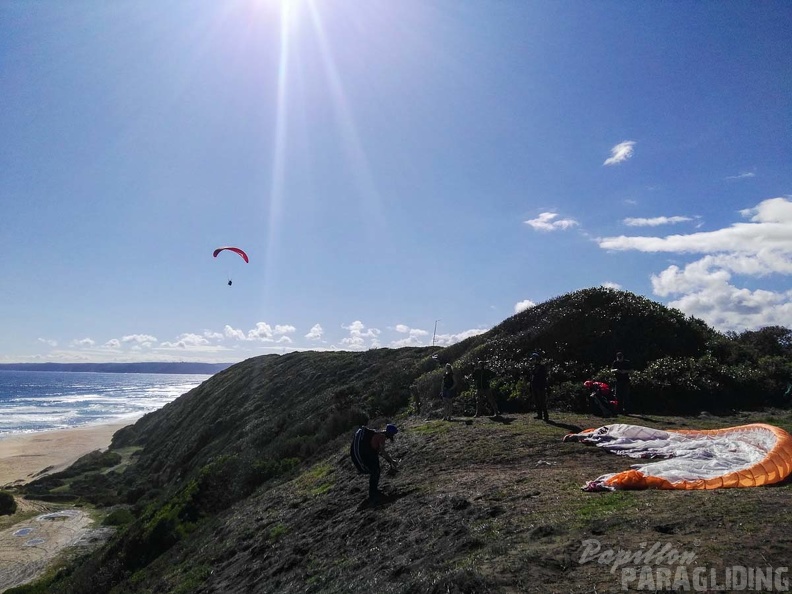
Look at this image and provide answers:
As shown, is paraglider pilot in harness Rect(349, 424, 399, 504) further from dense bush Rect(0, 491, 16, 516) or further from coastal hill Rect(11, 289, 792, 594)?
dense bush Rect(0, 491, 16, 516)

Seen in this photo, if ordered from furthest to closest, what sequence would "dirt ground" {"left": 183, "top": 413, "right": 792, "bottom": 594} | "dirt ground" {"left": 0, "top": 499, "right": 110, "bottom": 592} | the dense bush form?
the dense bush < "dirt ground" {"left": 0, "top": 499, "right": 110, "bottom": 592} < "dirt ground" {"left": 183, "top": 413, "right": 792, "bottom": 594}

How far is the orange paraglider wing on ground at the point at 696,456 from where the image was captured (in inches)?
292

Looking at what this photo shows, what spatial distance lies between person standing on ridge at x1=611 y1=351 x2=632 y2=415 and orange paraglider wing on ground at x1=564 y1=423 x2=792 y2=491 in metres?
4.58

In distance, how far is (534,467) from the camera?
10047 mm

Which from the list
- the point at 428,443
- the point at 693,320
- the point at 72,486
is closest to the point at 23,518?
the point at 72,486

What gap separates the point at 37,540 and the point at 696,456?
27684 mm

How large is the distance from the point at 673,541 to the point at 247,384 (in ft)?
142

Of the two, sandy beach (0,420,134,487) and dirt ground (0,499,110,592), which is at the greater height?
dirt ground (0,499,110,592)

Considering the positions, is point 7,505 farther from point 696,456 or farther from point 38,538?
point 696,456

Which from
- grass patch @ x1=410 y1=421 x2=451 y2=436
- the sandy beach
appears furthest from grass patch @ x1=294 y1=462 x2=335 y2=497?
the sandy beach

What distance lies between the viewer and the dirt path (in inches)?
A: 747

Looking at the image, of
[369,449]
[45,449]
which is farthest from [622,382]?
[45,449]

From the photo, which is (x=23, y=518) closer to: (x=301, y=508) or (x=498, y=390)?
(x=301, y=508)

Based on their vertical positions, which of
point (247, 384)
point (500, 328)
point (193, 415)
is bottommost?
point (193, 415)
